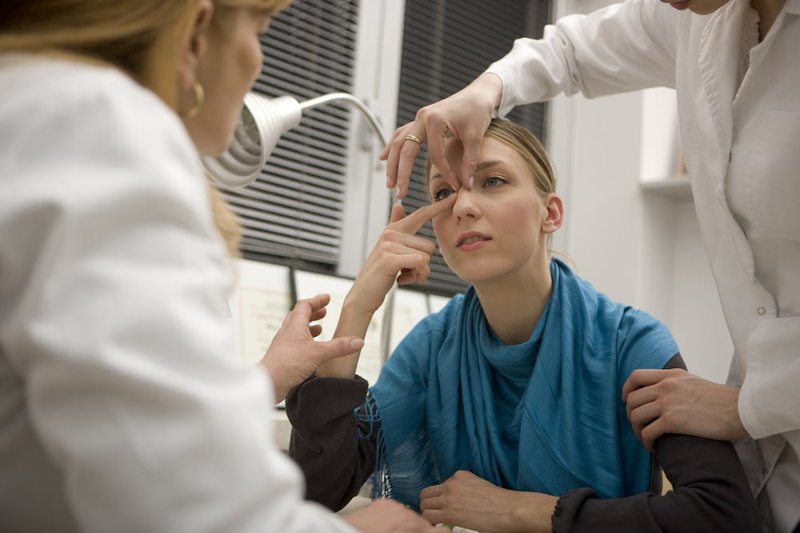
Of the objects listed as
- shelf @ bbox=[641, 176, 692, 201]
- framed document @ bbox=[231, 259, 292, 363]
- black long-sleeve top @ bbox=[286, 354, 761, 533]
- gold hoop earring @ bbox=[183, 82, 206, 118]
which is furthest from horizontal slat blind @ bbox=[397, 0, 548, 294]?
gold hoop earring @ bbox=[183, 82, 206, 118]

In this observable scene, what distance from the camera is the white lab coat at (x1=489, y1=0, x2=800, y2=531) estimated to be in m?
1.14

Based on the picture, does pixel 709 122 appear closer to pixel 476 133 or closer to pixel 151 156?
pixel 476 133

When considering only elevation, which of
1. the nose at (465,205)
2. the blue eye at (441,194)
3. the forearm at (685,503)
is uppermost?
the nose at (465,205)

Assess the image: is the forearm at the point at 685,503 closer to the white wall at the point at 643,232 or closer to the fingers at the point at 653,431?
the fingers at the point at 653,431

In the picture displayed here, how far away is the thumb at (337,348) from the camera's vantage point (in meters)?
1.34

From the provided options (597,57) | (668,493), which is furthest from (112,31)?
(597,57)

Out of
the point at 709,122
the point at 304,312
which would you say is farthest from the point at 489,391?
the point at 709,122

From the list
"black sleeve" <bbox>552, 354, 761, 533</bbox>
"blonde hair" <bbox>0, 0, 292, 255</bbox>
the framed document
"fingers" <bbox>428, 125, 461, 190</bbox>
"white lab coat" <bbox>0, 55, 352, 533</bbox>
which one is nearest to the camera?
"white lab coat" <bbox>0, 55, 352, 533</bbox>

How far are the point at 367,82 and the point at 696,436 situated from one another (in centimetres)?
214

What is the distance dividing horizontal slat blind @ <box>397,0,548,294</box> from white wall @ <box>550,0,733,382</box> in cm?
33

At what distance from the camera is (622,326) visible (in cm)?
145

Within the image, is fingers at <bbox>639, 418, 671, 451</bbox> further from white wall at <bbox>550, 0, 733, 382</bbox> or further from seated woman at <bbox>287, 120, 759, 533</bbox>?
white wall at <bbox>550, 0, 733, 382</bbox>

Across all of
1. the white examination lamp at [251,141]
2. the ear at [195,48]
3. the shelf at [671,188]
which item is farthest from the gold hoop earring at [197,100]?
the shelf at [671,188]

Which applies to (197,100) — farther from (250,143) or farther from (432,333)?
(432,333)
